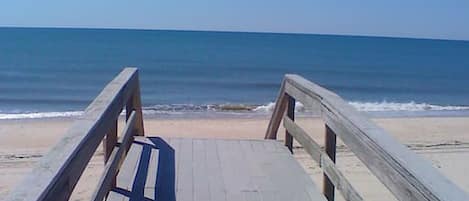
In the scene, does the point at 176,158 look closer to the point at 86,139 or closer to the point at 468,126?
the point at 86,139

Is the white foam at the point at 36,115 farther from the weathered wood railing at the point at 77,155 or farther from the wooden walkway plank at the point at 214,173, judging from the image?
the weathered wood railing at the point at 77,155

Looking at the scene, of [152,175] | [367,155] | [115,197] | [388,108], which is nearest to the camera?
[367,155]

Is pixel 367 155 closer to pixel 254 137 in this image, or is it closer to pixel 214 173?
pixel 214 173

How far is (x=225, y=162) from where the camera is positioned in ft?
15.2

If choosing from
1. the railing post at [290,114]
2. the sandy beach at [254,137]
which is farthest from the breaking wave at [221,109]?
the railing post at [290,114]

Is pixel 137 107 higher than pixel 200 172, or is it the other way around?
pixel 137 107

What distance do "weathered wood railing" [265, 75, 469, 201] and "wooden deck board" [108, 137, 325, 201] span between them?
24cm

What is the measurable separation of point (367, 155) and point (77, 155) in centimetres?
121

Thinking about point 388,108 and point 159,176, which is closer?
point 159,176

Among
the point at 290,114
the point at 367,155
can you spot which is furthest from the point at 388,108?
the point at 367,155

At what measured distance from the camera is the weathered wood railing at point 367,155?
6.08ft

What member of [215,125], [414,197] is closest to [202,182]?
[414,197]

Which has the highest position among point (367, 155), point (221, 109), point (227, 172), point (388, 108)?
point (367, 155)

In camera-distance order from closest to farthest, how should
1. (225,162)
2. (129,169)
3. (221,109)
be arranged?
1. (129,169)
2. (225,162)
3. (221,109)
